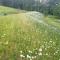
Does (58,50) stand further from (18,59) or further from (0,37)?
(0,37)

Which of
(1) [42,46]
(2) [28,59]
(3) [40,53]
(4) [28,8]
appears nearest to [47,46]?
(1) [42,46]

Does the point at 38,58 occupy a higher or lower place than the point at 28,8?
higher

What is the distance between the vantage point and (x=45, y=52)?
39.7 ft

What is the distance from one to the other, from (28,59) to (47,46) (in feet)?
8.83

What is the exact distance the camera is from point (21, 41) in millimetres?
13672

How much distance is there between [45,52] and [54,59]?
87 centimetres

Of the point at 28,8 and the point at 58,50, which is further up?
the point at 58,50

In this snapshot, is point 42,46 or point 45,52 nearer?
point 45,52

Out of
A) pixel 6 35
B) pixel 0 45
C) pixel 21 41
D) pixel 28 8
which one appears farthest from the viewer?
pixel 28 8

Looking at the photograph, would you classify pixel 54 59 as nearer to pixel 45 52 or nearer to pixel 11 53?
pixel 45 52

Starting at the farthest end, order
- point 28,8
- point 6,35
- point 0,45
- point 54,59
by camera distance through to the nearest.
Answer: point 28,8 → point 6,35 → point 0,45 → point 54,59

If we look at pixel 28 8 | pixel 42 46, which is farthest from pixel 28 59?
pixel 28 8

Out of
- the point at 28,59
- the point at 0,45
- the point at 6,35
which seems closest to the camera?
the point at 28,59

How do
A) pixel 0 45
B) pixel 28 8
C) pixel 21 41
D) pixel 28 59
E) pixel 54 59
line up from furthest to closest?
1. pixel 28 8
2. pixel 21 41
3. pixel 0 45
4. pixel 54 59
5. pixel 28 59
